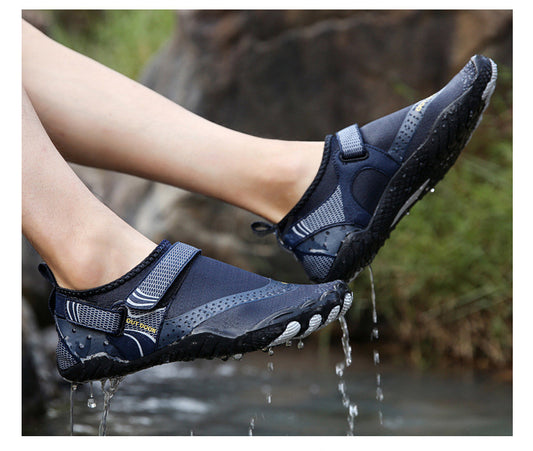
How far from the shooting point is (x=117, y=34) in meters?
5.83

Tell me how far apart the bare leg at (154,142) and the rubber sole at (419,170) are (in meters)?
0.17

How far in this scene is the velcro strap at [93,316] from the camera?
1.27 m

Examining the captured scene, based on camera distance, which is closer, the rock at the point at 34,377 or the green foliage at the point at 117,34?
the rock at the point at 34,377

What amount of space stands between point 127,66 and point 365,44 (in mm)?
2386

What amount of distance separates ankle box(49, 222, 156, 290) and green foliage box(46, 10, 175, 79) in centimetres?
394

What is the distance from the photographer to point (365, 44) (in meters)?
3.32

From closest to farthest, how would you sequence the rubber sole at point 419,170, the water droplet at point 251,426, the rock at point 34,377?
the rubber sole at point 419,170
the water droplet at point 251,426
the rock at point 34,377

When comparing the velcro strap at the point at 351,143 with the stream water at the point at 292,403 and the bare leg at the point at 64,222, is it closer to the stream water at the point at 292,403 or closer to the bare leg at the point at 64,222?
the bare leg at the point at 64,222

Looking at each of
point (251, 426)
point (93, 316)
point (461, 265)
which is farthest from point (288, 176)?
point (461, 265)

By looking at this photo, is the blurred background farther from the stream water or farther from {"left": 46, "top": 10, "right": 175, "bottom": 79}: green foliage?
{"left": 46, "top": 10, "right": 175, "bottom": 79}: green foliage

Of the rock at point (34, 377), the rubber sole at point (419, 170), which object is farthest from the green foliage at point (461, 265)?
the rubber sole at point (419, 170)

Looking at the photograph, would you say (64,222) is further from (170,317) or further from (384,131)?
(384,131)

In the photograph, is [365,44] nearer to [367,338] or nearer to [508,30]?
[508,30]

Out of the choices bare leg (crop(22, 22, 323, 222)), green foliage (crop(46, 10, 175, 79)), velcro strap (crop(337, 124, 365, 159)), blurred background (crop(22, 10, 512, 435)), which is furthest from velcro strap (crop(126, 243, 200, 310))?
green foliage (crop(46, 10, 175, 79))
